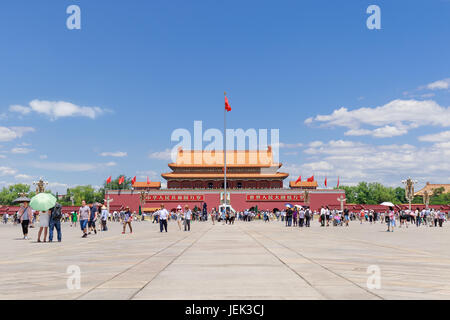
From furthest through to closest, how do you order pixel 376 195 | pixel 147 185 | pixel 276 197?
1. pixel 376 195
2. pixel 147 185
3. pixel 276 197

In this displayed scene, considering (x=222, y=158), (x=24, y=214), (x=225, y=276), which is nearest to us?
(x=225, y=276)

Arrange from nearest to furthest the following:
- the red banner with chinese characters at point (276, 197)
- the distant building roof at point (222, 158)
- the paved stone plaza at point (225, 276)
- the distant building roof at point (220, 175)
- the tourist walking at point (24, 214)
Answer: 1. the paved stone plaza at point (225, 276)
2. the tourist walking at point (24, 214)
3. the red banner with chinese characters at point (276, 197)
4. the distant building roof at point (220, 175)
5. the distant building roof at point (222, 158)

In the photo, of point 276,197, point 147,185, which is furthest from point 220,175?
point 147,185

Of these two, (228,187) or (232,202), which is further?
(228,187)

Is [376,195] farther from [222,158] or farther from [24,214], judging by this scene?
[24,214]

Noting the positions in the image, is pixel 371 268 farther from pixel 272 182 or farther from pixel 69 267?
pixel 272 182

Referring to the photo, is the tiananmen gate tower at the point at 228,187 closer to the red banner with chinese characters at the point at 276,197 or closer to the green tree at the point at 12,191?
the red banner with chinese characters at the point at 276,197

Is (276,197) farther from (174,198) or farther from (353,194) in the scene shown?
(353,194)

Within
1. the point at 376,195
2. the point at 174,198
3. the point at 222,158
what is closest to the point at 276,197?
the point at 222,158

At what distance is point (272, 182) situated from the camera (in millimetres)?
66812

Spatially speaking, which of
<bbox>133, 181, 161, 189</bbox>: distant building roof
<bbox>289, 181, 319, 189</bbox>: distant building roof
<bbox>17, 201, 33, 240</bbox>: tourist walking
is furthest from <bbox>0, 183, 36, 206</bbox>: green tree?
<bbox>17, 201, 33, 240</bbox>: tourist walking

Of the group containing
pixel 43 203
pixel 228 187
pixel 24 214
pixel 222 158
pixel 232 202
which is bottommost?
pixel 232 202

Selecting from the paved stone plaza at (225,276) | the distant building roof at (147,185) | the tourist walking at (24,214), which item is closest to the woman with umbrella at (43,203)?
the tourist walking at (24,214)

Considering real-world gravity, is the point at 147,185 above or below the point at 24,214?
above
